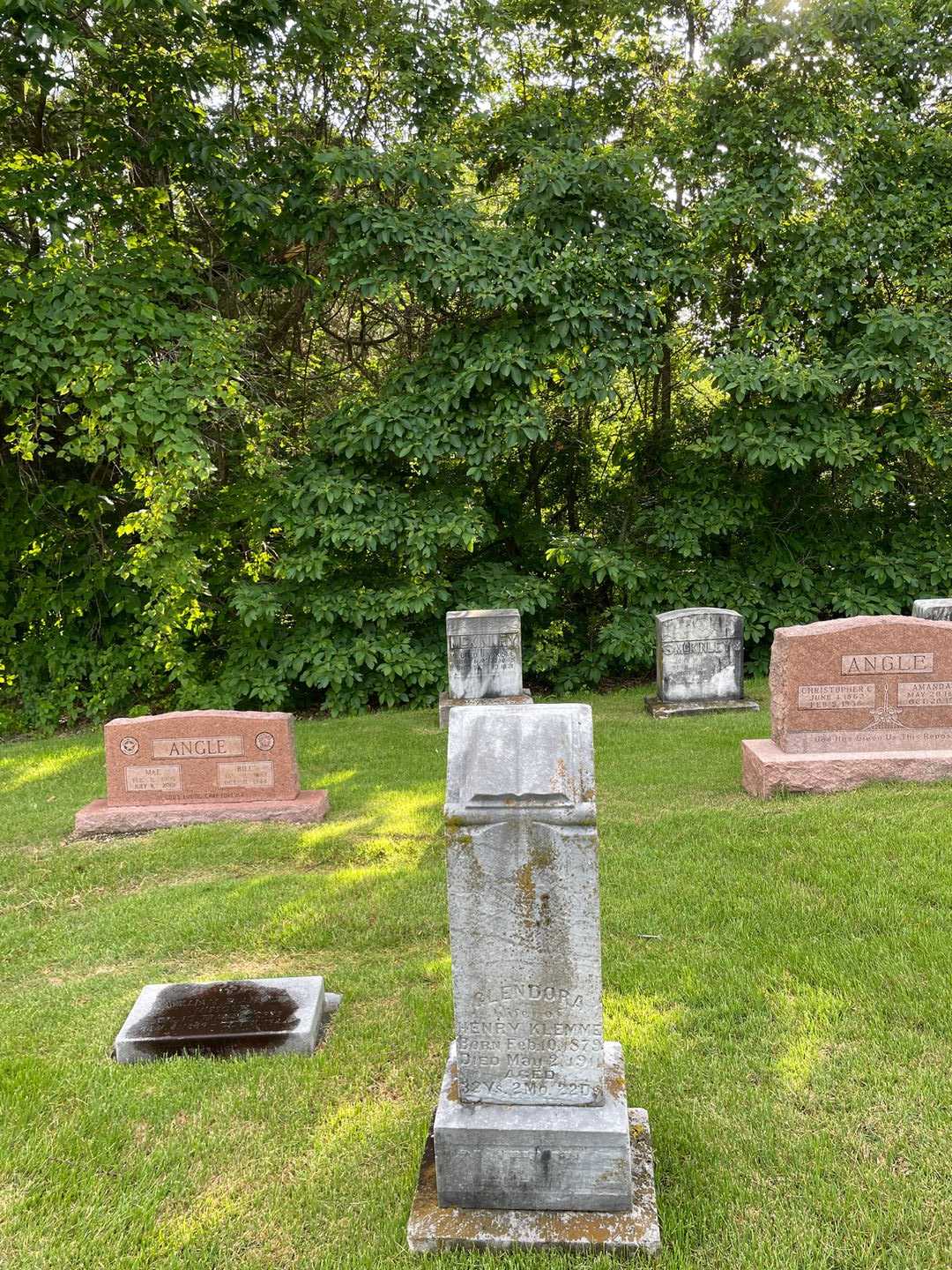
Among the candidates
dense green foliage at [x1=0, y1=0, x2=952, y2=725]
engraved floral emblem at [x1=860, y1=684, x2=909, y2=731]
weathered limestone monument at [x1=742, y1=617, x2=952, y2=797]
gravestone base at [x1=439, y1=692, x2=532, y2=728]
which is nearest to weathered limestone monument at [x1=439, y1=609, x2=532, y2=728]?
gravestone base at [x1=439, y1=692, x2=532, y2=728]

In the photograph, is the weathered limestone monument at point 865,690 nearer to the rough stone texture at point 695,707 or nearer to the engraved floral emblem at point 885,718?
the engraved floral emblem at point 885,718

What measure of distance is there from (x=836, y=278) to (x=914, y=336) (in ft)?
4.11

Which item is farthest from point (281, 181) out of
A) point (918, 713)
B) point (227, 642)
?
point (918, 713)

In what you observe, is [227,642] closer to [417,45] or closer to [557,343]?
[557,343]

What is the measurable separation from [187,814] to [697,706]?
601 centimetres

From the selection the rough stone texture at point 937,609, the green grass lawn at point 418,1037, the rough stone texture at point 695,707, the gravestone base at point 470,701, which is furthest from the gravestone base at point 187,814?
the rough stone texture at point 937,609

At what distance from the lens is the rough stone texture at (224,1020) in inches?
145

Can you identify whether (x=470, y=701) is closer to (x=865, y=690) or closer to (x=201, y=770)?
(x=201, y=770)

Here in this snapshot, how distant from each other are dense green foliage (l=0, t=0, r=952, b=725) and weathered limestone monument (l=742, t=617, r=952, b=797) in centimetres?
466

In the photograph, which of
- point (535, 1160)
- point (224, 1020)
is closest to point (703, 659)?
point (224, 1020)

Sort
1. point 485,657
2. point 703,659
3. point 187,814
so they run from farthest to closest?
point 703,659, point 485,657, point 187,814

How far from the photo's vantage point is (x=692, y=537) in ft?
39.3

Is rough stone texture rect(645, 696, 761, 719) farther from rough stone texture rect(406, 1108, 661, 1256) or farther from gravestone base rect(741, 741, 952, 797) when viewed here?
rough stone texture rect(406, 1108, 661, 1256)

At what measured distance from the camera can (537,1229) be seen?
2.60 m
